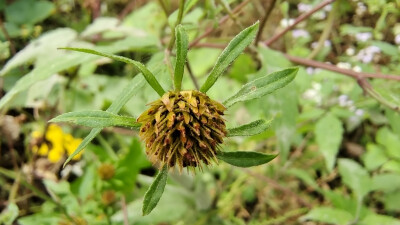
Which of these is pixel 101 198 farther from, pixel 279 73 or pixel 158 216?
pixel 279 73

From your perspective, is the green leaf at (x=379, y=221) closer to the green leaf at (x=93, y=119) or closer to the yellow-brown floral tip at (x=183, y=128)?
the yellow-brown floral tip at (x=183, y=128)

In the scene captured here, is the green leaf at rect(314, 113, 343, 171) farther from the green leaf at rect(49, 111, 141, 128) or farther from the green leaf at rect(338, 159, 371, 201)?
the green leaf at rect(49, 111, 141, 128)

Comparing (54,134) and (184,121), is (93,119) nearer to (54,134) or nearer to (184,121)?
(184,121)

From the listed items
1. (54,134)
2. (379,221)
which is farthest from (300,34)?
(54,134)

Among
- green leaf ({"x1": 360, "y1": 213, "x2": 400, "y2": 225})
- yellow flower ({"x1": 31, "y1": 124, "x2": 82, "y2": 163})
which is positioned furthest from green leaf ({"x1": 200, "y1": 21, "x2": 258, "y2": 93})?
yellow flower ({"x1": 31, "y1": 124, "x2": 82, "y2": 163})

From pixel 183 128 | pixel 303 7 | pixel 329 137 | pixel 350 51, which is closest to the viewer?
pixel 183 128

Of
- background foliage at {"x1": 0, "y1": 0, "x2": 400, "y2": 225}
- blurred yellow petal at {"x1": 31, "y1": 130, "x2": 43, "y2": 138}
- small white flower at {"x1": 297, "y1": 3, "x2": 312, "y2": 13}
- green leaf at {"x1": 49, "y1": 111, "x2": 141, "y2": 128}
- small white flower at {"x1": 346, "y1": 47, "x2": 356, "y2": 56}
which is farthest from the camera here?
small white flower at {"x1": 297, "y1": 3, "x2": 312, "y2": 13}
